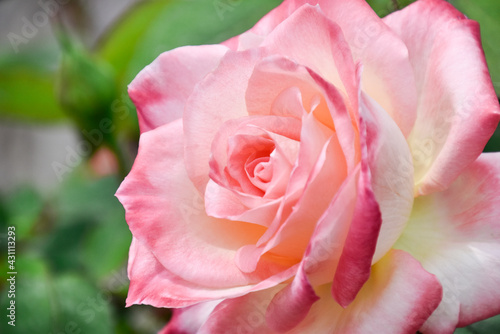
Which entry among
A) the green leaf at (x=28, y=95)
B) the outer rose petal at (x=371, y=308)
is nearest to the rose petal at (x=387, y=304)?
the outer rose petal at (x=371, y=308)

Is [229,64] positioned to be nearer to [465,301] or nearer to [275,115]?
[275,115]

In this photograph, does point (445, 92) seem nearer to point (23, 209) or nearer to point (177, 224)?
point (177, 224)

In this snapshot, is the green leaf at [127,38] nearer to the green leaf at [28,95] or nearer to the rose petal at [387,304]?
the green leaf at [28,95]

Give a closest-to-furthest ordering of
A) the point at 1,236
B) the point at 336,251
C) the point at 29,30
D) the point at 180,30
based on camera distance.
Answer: the point at 336,251 < the point at 180,30 < the point at 1,236 < the point at 29,30

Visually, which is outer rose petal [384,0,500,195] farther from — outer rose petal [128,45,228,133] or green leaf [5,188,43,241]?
green leaf [5,188,43,241]

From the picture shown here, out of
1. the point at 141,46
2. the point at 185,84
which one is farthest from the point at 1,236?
the point at 185,84

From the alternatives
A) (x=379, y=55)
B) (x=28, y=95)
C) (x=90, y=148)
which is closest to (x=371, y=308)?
(x=379, y=55)

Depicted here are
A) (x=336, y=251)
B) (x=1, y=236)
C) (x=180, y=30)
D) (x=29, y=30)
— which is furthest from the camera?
(x=29, y=30)
